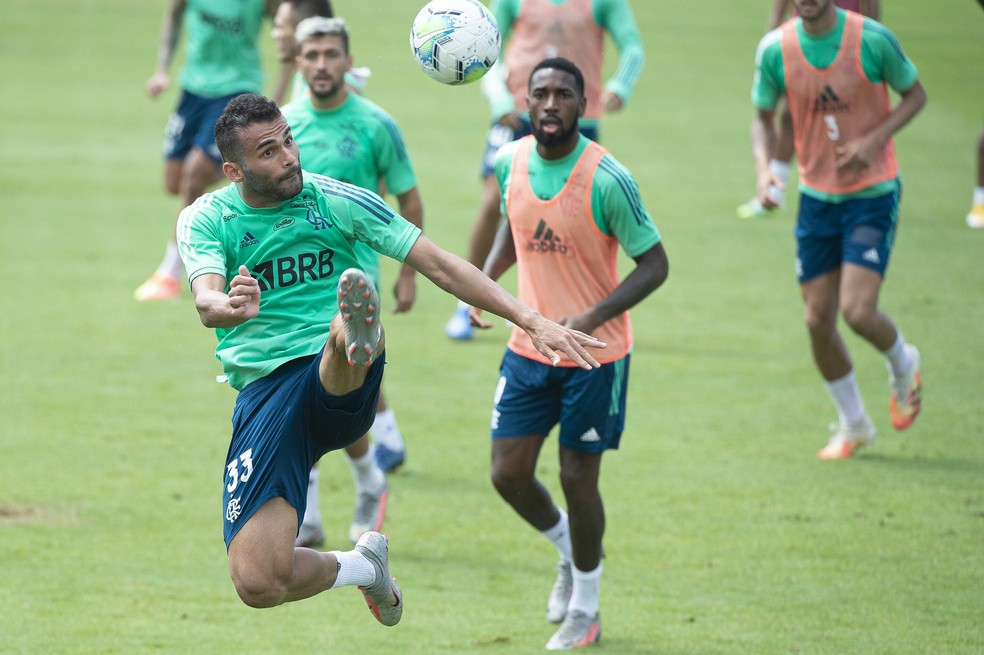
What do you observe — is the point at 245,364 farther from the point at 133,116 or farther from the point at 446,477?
the point at 133,116

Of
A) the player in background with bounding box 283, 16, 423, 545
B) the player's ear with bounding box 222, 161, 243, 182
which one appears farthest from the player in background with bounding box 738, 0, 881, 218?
the player's ear with bounding box 222, 161, 243, 182

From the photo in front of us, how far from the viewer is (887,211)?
28.1 ft

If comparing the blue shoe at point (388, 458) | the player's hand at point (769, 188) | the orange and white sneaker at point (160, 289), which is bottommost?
the orange and white sneaker at point (160, 289)

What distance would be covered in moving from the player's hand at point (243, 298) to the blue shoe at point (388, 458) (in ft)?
13.3

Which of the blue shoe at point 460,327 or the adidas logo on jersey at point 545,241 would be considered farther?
the blue shoe at point 460,327

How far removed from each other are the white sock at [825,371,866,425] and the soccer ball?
3699mm

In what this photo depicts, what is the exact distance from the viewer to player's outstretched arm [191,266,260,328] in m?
4.71

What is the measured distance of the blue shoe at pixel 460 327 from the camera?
11844 mm

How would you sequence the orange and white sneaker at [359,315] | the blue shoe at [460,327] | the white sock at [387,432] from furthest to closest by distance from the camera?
the blue shoe at [460,327]
the white sock at [387,432]
the orange and white sneaker at [359,315]

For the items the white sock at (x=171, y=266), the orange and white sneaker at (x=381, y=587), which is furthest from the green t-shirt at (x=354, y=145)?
the white sock at (x=171, y=266)

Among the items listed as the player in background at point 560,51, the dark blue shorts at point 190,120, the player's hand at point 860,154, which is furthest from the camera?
the dark blue shorts at point 190,120

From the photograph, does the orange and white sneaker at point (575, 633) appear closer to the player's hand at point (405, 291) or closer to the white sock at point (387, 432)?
the player's hand at point (405, 291)

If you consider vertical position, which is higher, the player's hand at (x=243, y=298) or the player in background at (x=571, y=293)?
the player's hand at (x=243, y=298)

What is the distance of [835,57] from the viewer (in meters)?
8.48
